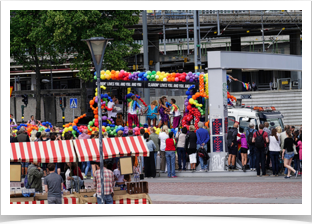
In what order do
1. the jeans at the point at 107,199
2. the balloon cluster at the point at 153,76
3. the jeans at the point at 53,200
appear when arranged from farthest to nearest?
the balloon cluster at the point at 153,76 → the jeans at the point at 107,199 → the jeans at the point at 53,200

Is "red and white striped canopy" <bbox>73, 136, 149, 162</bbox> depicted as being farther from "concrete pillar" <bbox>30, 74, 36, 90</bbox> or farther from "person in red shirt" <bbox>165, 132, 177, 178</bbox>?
"concrete pillar" <bbox>30, 74, 36, 90</bbox>

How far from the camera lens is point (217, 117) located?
60.4ft

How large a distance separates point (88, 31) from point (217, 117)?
1905 cm

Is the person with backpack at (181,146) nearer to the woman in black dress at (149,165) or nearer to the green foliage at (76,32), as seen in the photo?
the woman in black dress at (149,165)

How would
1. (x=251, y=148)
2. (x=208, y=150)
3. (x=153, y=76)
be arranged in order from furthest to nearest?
(x=153, y=76) → (x=208, y=150) → (x=251, y=148)

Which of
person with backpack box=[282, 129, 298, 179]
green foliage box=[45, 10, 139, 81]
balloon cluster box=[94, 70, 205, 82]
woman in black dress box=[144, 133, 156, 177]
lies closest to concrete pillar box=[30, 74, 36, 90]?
green foliage box=[45, 10, 139, 81]

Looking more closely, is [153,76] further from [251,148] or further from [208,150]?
[251,148]

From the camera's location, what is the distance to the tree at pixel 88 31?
34750 millimetres

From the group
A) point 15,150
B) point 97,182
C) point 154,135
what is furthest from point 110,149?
point 154,135

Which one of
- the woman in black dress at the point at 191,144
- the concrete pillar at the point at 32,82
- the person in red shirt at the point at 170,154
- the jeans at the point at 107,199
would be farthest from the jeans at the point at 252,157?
the concrete pillar at the point at 32,82

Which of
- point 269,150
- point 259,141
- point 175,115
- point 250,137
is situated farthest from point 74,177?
point 175,115

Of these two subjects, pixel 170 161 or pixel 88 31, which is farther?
pixel 88 31

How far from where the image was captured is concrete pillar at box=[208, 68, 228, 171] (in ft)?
60.4

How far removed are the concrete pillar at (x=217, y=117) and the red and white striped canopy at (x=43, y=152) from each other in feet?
25.5
